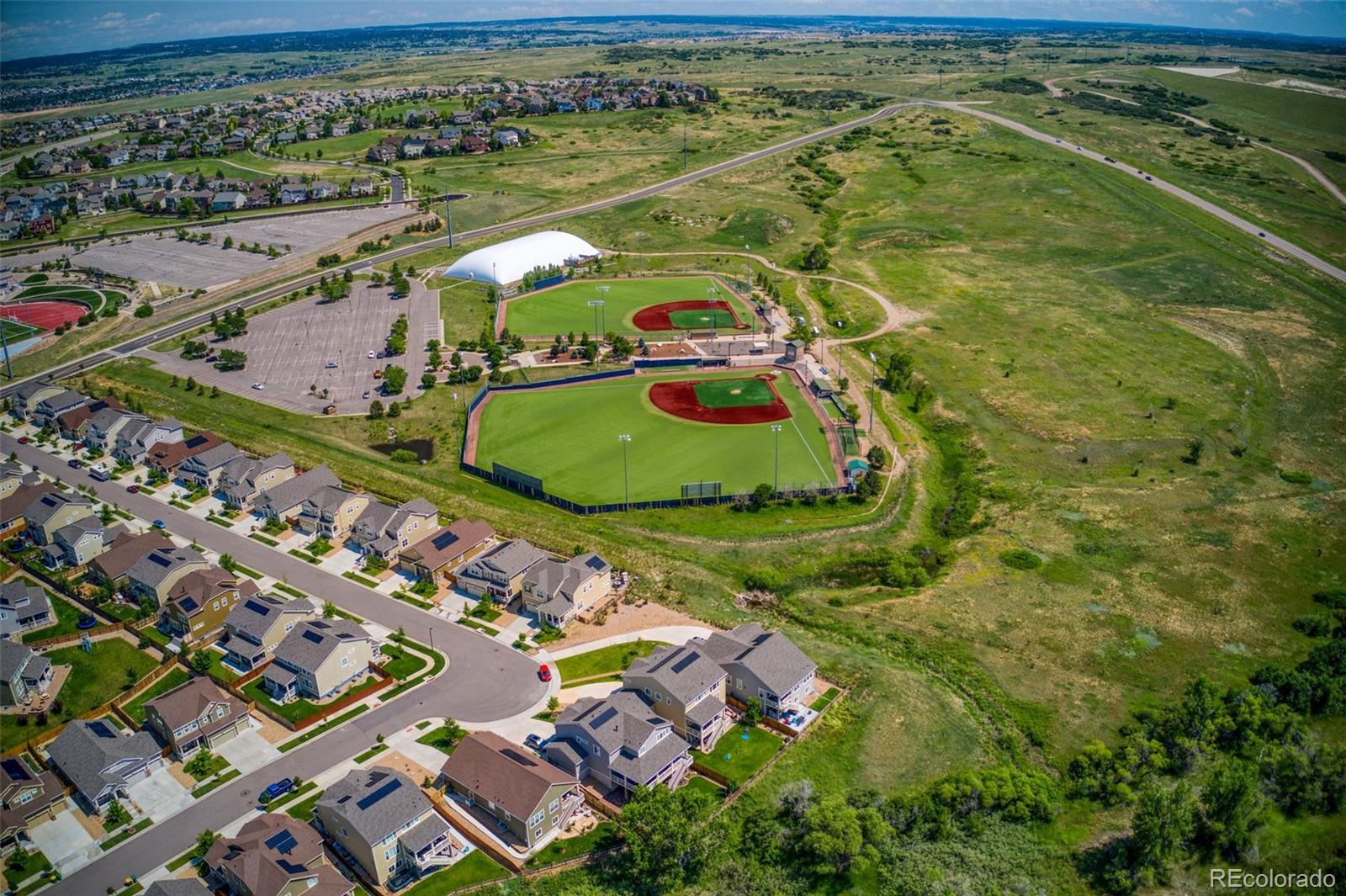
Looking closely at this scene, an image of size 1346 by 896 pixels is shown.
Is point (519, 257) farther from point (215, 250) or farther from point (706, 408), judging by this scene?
point (215, 250)

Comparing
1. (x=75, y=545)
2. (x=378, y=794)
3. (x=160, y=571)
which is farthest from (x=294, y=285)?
(x=378, y=794)

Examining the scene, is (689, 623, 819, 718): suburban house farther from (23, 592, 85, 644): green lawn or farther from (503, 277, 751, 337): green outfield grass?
(503, 277, 751, 337): green outfield grass

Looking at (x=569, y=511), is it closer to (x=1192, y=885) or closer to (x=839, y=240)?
(x=1192, y=885)

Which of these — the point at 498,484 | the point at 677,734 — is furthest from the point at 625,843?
the point at 498,484

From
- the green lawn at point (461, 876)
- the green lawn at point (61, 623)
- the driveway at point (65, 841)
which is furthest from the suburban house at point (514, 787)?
the green lawn at point (61, 623)

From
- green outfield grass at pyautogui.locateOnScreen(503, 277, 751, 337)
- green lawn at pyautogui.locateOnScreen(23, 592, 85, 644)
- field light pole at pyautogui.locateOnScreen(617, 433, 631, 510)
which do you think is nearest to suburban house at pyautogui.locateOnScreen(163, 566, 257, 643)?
green lawn at pyautogui.locateOnScreen(23, 592, 85, 644)

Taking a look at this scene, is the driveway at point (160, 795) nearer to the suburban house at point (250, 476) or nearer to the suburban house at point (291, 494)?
the suburban house at point (291, 494)

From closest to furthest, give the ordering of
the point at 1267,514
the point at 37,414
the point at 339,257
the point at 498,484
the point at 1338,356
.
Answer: the point at 1267,514 → the point at 498,484 → the point at 37,414 → the point at 1338,356 → the point at 339,257
